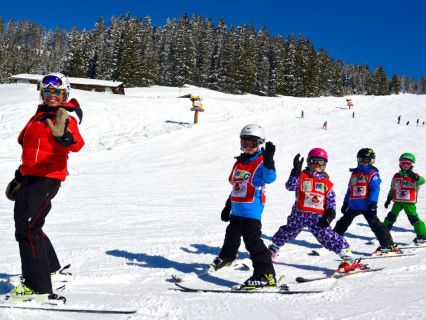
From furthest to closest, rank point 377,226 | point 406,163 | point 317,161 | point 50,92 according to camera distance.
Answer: point 406,163, point 377,226, point 317,161, point 50,92

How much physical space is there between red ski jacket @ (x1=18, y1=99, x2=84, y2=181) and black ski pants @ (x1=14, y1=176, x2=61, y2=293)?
0.08 meters

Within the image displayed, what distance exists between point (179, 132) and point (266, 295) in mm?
25253

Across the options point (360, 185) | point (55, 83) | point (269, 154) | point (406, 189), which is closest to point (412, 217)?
point (406, 189)

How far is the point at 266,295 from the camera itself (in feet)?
13.1

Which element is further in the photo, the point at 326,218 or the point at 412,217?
the point at 412,217

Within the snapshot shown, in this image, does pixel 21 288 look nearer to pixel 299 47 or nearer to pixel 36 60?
pixel 299 47

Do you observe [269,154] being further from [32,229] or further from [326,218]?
[32,229]

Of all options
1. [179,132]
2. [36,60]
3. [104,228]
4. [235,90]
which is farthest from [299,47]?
[104,228]

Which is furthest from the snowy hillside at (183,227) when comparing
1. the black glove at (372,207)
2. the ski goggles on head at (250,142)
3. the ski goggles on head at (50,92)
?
the ski goggles on head at (50,92)

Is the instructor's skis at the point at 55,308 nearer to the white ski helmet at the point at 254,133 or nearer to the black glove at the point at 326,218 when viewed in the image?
the white ski helmet at the point at 254,133

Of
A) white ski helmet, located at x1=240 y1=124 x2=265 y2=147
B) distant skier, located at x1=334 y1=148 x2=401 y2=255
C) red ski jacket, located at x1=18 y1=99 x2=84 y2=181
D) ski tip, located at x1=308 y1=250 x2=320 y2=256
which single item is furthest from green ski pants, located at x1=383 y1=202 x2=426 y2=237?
red ski jacket, located at x1=18 y1=99 x2=84 y2=181

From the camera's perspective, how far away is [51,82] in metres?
3.74

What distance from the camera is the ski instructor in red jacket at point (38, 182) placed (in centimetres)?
349

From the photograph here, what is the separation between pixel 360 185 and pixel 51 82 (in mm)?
4746
